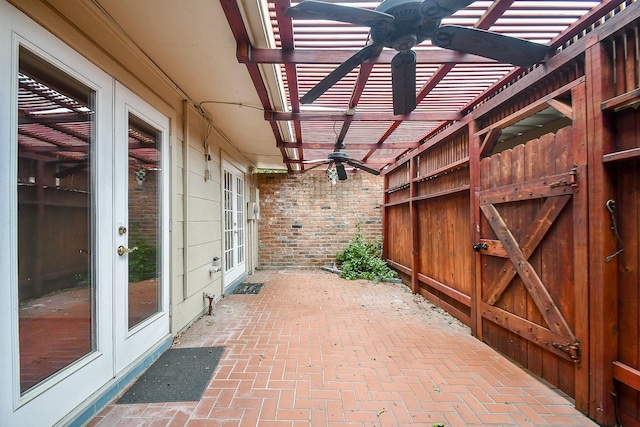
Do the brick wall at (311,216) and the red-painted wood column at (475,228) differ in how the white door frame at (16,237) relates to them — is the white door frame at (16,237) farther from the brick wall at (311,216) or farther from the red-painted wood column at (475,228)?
the brick wall at (311,216)

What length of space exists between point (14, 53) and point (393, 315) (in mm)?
3882

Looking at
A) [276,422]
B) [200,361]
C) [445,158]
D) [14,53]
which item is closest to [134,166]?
[14,53]

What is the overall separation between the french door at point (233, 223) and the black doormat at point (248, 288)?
16 cm

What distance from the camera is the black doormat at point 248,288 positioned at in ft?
14.6

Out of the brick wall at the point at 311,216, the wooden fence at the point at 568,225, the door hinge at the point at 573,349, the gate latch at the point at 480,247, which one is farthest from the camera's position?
the brick wall at the point at 311,216

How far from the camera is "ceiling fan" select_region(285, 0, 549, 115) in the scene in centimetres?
130

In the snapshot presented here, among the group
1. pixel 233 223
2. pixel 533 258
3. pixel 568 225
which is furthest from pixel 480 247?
pixel 233 223

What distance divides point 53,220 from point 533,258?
338cm

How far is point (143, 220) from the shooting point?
2271 mm

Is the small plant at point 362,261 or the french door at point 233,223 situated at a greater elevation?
the french door at point 233,223

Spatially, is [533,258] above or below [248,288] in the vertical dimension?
above

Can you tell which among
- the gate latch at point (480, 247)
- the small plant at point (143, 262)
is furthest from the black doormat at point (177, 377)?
the gate latch at point (480, 247)

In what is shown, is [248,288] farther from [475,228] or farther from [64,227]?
[475,228]

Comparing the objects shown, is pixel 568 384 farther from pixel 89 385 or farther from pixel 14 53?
pixel 14 53
